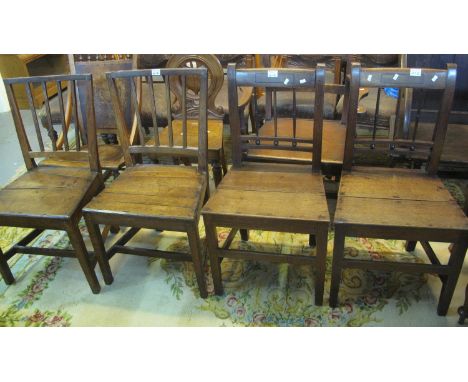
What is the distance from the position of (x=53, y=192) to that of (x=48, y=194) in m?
0.02

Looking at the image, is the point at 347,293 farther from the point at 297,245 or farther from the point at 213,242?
the point at 213,242

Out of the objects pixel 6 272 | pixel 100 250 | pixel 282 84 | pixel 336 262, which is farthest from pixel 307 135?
pixel 6 272

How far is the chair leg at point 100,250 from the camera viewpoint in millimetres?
1590

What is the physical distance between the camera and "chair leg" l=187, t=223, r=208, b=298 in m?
1.48

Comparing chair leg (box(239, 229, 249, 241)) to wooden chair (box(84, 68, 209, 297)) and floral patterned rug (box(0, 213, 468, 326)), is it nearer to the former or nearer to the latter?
floral patterned rug (box(0, 213, 468, 326))

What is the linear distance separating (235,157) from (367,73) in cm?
68

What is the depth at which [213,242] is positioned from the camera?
152cm

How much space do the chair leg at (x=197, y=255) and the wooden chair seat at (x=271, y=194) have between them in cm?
12

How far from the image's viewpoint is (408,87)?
140cm

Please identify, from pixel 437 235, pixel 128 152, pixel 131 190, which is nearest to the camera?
pixel 437 235

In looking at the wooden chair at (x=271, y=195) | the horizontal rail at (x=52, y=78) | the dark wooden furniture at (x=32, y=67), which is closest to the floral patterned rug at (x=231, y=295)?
the wooden chair at (x=271, y=195)

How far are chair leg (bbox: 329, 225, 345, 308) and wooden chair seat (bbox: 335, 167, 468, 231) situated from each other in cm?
7

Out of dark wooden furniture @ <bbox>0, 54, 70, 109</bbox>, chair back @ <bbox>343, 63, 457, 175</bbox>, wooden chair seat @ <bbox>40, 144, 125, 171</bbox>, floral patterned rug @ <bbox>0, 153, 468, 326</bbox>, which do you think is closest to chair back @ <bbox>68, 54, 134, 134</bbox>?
wooden chair seat @ <bbox>40, 144, 125, 171</bbox>

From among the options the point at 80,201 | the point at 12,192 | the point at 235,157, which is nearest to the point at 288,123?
the point at 235,157
